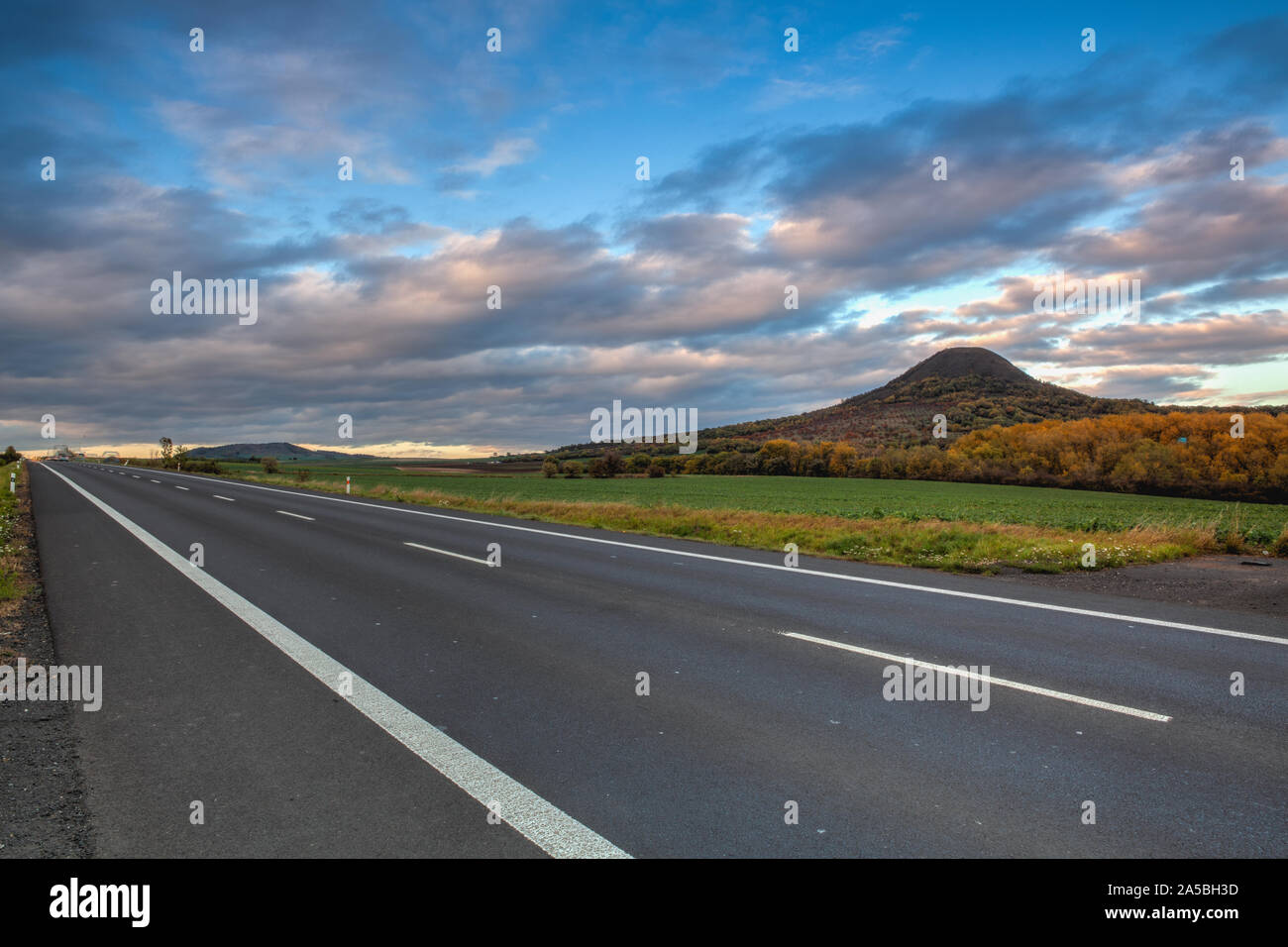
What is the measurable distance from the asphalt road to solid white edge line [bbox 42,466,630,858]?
2cm

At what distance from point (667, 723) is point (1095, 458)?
223 ft

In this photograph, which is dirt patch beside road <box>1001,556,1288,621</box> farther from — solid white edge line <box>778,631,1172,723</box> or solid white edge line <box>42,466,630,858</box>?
solid white edge line <box>42,466,630,858</box>

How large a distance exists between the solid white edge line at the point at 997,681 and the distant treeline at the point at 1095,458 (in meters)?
60.0

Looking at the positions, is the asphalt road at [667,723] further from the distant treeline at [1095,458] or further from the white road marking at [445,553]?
the distant treeline at [1095,458]

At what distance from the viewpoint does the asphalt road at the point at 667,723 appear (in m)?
3.37

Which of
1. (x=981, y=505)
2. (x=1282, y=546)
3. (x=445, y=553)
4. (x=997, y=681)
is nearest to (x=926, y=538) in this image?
(x=1282, y=546)

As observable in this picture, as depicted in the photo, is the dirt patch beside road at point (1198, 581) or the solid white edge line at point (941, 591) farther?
the dirt patch beside road at point (1198, 581)

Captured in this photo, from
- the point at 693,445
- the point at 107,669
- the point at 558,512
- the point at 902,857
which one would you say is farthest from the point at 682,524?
the point at 693,445

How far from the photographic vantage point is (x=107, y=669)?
6121 millimetres

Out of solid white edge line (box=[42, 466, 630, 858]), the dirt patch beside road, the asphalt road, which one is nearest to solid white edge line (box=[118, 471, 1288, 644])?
the asphalt road

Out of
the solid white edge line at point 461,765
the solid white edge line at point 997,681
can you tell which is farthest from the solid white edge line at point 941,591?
the solid white edge line at point 461,765

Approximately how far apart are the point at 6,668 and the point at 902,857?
288 inches

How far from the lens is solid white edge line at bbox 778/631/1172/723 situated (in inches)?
194
